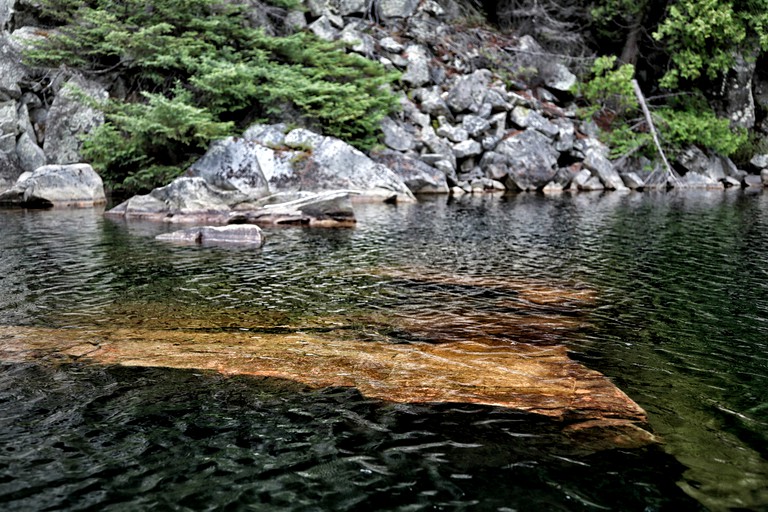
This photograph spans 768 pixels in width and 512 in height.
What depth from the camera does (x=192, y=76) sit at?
2511 centimetres

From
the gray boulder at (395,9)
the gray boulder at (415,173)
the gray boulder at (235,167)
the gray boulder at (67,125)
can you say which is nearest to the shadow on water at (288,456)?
Answer: the gray boulder at (235,167)

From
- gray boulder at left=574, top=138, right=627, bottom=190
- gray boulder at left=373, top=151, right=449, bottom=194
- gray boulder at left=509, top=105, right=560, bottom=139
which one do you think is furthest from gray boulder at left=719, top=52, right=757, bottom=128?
gray boulder at left=373, top=151, right=449, bottom=194

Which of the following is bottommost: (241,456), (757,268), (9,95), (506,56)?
(241,456)

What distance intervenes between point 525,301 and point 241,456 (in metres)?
5.53

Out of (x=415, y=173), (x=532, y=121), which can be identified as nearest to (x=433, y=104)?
(x=532, y=121)

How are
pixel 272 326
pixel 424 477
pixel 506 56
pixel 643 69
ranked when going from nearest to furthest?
pixel 424 477
pixel 272 326
pixel 506 56
pixel 643 69

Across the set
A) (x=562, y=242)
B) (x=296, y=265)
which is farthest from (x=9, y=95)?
(x=562, y=242)

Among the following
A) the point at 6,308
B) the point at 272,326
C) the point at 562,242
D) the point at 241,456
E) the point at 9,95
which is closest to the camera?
the point at 241,456

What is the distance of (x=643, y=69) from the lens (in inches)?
1603

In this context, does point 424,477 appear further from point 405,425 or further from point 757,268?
point 757,268

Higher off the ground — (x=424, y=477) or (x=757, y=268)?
(x=757, y=268)

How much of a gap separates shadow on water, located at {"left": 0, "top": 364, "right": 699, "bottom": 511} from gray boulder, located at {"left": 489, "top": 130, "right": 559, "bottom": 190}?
2803 cm

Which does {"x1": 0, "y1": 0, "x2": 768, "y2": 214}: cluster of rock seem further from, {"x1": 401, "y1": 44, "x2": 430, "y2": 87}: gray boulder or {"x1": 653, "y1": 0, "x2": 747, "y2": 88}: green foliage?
{"x1": 653, "y1": 0, "x2": 747, "y2": 88}: green foliage

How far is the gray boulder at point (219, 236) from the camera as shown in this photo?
14.6m
